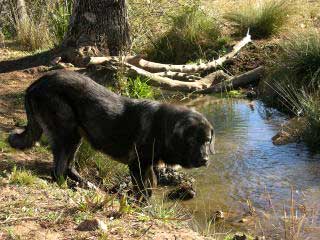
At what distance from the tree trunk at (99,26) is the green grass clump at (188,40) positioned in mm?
2870

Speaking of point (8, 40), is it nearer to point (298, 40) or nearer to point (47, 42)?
point (47, 42)

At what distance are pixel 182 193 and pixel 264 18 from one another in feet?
25.9

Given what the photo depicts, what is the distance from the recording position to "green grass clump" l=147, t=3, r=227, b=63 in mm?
13328

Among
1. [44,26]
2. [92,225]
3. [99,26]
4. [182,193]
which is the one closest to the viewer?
[92,225]

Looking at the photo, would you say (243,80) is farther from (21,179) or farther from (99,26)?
(21,179)

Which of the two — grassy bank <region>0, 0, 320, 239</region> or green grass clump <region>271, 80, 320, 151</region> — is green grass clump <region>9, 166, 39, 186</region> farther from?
green grass clump <region>271, 80, 320, 151</region>

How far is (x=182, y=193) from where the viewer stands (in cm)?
698

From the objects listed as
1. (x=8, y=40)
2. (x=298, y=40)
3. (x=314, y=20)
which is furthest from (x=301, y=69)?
(x=8, y=40)

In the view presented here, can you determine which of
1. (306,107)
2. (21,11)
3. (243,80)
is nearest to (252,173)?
(306,107)

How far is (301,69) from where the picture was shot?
35.0ft

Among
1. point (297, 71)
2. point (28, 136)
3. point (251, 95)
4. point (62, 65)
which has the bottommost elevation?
point (251, 95)

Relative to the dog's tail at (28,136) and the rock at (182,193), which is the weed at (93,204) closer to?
the dog's tail at (28,136)

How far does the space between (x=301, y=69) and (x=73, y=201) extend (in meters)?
6.64

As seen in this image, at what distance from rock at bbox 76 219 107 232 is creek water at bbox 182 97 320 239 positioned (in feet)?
5.98
